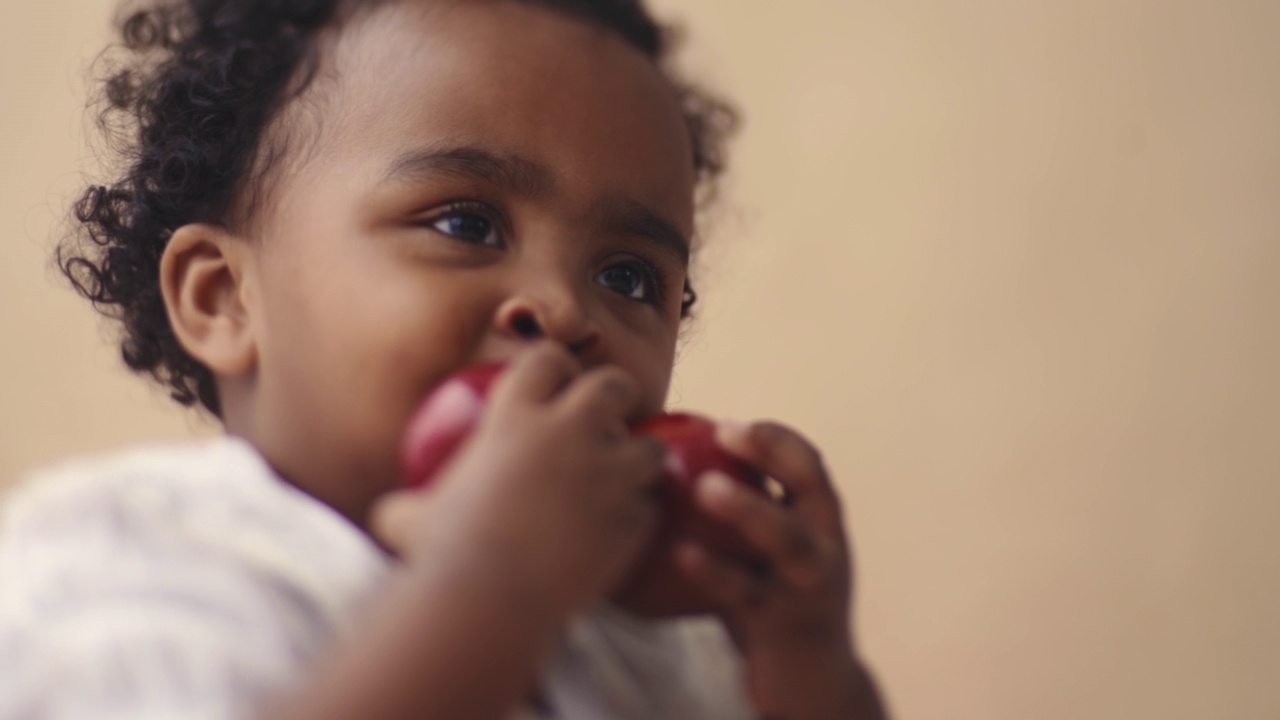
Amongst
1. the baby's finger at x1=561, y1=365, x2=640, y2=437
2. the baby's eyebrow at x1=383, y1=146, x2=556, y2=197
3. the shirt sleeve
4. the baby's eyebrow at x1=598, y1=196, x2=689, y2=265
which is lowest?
the shirt sleeve

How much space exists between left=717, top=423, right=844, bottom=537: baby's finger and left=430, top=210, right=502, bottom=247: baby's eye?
7.5 inches

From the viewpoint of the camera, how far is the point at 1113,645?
4.16ft

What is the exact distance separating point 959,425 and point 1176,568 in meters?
0.27

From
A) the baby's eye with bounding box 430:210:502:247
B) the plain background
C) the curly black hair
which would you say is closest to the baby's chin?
the baby's eye with bounding box 430:210:502:247

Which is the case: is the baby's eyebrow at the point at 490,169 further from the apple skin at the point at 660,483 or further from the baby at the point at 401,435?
the apple skin at the point at 660,483

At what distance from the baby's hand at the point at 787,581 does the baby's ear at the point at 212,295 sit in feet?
1.11

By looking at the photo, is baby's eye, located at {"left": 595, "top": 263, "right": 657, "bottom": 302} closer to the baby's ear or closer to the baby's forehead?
the baby's forehead

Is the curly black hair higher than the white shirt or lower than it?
higher

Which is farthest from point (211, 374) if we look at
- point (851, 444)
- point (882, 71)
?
point (882, 71)

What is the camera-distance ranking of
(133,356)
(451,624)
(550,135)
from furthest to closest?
(133,356) < (550,135) < (451,624)

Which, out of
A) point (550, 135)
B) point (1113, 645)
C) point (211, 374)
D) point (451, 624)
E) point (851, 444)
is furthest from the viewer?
point (851, 444)

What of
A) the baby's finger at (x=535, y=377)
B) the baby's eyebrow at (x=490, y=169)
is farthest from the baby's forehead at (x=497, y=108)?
the baby's finger at (x=535, y=377)

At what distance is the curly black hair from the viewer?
2.68 ft

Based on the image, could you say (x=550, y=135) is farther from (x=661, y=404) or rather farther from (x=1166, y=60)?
(x=1166, y=60)
